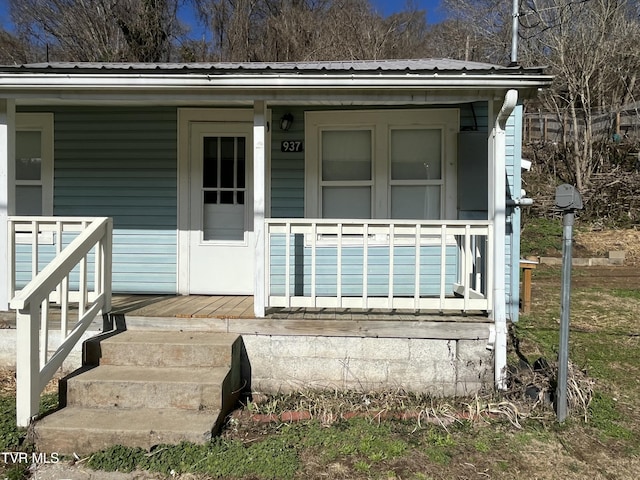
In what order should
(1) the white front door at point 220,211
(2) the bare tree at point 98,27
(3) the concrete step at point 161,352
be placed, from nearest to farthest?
1. (3) the concrete step at point 161,352
2. (1) the white front door at point 220,211
3. (2) the bare tree at point 98,27

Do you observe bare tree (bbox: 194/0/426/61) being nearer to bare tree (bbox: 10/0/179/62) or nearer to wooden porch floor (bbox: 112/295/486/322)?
bare tree (bbox: 10/0/179/62)

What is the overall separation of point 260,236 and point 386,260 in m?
1.83

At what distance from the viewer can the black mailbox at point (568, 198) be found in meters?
3.24

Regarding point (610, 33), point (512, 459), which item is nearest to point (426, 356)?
point (512, 459)

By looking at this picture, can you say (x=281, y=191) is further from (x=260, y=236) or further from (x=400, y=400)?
(x=400, y=400)

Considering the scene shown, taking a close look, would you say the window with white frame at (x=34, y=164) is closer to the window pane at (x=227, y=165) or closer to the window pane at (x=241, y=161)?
the window pane at (x=227, y=165)

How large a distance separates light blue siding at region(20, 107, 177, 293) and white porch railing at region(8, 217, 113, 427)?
0.87 meters

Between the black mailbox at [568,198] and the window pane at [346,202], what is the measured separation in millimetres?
2433

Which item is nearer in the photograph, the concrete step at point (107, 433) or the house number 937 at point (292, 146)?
the concrete step at point (107, 433)

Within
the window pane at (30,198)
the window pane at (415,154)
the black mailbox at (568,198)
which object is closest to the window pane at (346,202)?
the window pane at (415,154)

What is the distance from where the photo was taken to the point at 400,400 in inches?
150

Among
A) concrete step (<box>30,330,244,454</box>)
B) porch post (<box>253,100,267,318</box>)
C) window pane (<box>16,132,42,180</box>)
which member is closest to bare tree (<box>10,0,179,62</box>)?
window pane (<box>16,132,42,180</box>)

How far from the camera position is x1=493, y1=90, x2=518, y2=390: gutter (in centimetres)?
390

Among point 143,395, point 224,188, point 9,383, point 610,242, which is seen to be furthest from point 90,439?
point 610,242
